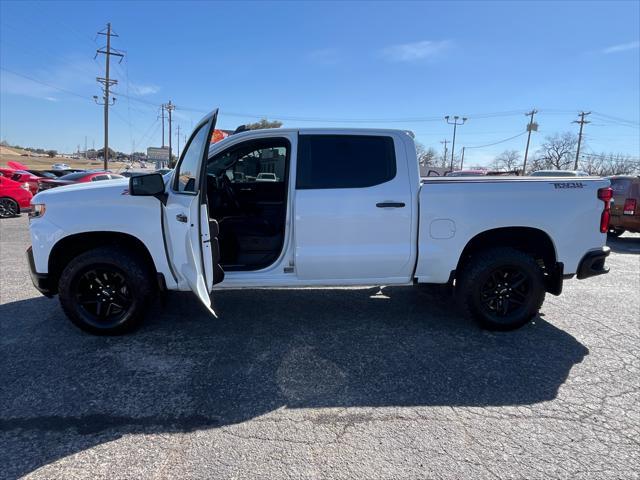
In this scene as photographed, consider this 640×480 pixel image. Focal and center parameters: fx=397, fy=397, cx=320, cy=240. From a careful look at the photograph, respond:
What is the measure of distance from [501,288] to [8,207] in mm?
14838

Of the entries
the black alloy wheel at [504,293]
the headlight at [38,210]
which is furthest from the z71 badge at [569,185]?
the headlight at [38,210]

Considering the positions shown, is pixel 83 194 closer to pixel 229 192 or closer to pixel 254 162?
pixel 229 192

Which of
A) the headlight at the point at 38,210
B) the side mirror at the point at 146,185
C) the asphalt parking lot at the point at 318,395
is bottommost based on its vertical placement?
the asphalt parking lot at the point at 318,395

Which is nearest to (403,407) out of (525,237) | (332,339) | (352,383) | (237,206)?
(352,383)

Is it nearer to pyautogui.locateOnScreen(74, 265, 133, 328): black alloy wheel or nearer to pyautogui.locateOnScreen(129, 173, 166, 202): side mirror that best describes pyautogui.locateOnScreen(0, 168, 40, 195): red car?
pyautogui.locateOnScreen(74, 265, 133, 328): black alloy wheel

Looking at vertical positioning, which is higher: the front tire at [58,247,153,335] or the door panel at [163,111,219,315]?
the door panel at [163,111,219,315]

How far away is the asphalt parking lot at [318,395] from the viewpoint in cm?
231

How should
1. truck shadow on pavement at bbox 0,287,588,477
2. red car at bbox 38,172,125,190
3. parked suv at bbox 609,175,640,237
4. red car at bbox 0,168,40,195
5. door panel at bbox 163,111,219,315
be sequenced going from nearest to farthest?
1. truck shadow on pavement at bbox 0,287,588,477
2. door panel at bbox 163,111,219,315
3. parked suv at bbox 609,175,640,237
4. red car at bbox 38,172,125,190
5. red car at bbox 0,168,40,195

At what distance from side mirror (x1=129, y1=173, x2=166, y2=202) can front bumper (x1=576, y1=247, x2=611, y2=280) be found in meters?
4.05

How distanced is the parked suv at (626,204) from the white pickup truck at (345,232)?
7.76 meters

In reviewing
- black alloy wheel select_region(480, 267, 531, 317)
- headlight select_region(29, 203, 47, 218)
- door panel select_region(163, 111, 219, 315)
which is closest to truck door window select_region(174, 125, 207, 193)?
door panel select_region(163, 111, 219, 315)

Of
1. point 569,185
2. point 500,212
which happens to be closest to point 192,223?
point 500,212

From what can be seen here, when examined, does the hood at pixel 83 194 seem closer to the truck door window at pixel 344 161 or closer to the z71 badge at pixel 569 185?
the truck door window at pixel 344 161

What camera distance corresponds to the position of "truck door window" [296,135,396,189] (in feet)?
12.5
